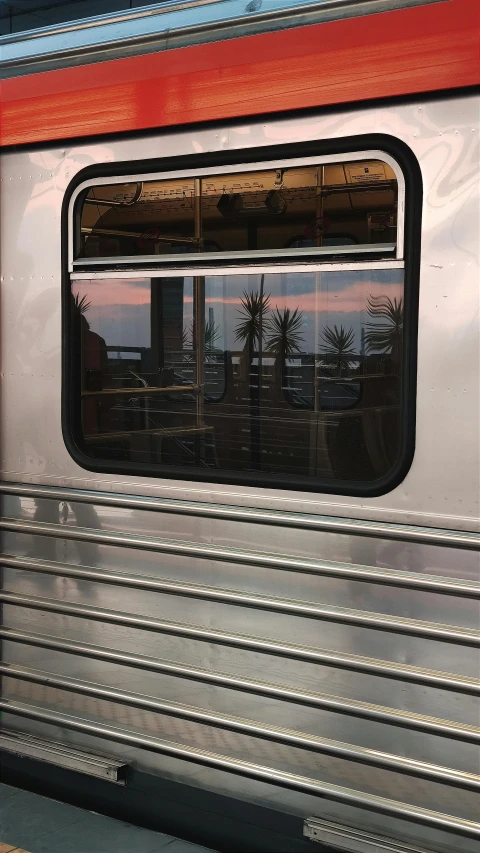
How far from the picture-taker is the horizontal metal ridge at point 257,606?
281cm

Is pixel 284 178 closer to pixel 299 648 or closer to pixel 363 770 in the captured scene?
pixel 299 648

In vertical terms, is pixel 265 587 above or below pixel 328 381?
below

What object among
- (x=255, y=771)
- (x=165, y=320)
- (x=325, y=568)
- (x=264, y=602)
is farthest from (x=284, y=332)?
(x=255, y=771)

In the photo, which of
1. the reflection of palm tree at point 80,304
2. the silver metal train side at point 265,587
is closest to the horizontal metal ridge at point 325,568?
the silver metal train side at point 265,587

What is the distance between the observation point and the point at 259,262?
10.2 feet

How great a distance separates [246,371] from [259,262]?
339 millimetres

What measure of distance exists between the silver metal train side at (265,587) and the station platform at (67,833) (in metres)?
0.26

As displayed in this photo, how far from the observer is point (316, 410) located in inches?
121

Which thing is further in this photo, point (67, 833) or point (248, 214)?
point (67, 833)

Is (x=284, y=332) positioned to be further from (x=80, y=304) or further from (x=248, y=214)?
(x=80, y=304)

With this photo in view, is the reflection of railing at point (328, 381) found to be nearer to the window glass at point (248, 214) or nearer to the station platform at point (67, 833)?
the window glass at point (248, 214)

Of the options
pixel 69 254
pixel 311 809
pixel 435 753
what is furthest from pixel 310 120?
pixel 311 809

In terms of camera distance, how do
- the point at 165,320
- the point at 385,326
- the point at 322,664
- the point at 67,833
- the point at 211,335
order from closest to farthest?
the point at 385,326 < the point at 322,664 < the point at 211,335 < the point at 165,320 < the point at 67,833

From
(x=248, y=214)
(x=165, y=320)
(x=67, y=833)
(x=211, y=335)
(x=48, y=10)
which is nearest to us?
(x=248, y=214)
